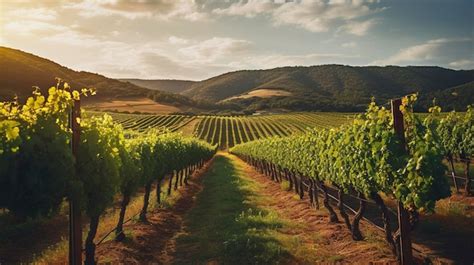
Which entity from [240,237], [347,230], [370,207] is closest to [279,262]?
[240,237]

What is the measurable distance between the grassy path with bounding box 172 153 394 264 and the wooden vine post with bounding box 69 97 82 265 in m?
3.45

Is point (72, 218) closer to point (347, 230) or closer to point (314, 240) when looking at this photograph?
point (314, 240)

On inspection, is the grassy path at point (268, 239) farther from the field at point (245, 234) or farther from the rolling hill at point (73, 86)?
the rolling hill at point (73, 86)

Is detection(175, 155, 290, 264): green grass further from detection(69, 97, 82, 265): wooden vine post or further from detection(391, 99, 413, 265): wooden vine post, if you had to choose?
detection(69, 97, 82, 265): wooden vine post

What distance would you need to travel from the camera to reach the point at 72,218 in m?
8.30

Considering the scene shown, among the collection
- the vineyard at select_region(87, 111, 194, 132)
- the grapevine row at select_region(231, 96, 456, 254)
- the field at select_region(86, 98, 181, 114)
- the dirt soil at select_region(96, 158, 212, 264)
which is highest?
the field at select_region(86, 98, 181, 114)

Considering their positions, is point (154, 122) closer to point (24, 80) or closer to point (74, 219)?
point (24, 80)

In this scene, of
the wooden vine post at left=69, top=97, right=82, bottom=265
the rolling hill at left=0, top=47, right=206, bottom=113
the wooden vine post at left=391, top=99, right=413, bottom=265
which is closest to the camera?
the wooden vine post at left=69, top=97, right=82, bottom=265

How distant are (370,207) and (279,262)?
9.58 m

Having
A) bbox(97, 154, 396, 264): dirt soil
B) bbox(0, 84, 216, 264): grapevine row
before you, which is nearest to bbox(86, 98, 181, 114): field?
bbox(97, 154, 396, 264): dirt soil

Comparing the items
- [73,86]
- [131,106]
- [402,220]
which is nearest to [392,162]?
[402,220]

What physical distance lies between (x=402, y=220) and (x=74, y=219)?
6913mm

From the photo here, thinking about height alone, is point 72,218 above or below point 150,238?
above

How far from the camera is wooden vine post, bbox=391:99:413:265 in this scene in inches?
336
